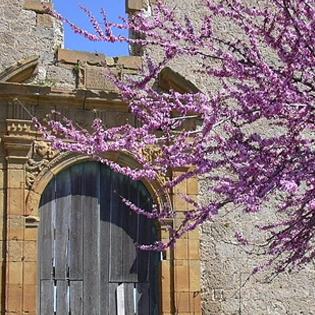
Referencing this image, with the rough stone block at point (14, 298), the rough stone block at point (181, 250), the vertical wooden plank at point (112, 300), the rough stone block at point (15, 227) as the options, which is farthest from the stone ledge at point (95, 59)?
the rough stone block at point (14, 298)

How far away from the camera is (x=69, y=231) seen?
813 centimetres

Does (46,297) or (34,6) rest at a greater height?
(34,6)

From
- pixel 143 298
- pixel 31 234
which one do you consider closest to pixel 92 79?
pixel 31 234

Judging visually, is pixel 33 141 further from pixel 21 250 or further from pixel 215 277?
pixel 215 277

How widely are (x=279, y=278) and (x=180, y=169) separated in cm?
171

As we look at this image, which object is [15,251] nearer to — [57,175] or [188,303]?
[57,175]

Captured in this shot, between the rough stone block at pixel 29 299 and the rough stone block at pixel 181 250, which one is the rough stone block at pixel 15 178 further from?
the rough stone block at pixel 181 250

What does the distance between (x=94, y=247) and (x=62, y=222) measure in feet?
1.43

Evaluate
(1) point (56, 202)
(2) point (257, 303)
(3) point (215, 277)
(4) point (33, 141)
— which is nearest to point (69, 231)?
(1) point (56, 202)

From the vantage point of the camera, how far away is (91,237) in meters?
8.20

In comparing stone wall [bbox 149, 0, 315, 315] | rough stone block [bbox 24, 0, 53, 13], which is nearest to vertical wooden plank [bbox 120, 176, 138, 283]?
stone wall [bbox 149, 0, 315, 315]

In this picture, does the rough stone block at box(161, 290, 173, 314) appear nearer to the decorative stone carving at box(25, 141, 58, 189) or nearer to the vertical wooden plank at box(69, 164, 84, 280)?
the vertical wooden plank at box(69, 164, 84, 280)

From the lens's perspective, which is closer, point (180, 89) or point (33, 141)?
point (33, 141)

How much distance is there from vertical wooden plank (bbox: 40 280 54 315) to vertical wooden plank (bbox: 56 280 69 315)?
6 centimetres
